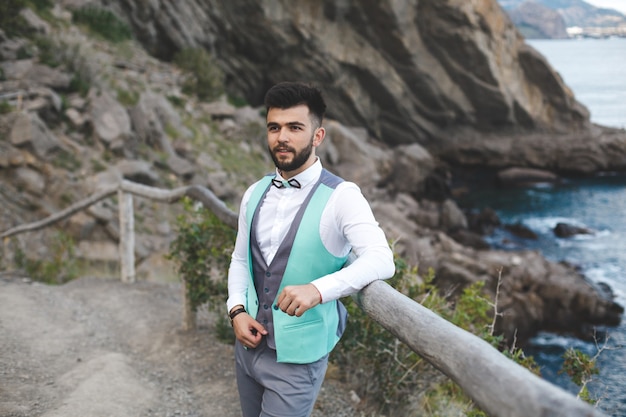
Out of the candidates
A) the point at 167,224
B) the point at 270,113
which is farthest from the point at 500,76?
the point at 270,113

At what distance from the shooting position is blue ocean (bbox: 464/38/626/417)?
460 inches

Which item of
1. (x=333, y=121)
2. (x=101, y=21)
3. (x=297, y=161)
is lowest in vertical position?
(x=333, y=121)

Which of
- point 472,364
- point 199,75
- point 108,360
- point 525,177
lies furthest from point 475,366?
point 525,177

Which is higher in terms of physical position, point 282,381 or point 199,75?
point 282,381

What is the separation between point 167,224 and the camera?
38.9ft

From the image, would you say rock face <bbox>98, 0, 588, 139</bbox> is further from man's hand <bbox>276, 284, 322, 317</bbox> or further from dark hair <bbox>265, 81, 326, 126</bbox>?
man's hand <bbox>276, 284, 322, 317</bbox>

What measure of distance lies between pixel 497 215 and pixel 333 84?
11.8 metres

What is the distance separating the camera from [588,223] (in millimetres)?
24203

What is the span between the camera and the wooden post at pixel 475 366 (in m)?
1.47

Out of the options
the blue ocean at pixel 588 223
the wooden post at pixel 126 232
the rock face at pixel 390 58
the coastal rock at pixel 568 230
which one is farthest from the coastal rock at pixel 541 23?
the wooden post at pixel 126 232

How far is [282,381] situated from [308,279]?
451 mm

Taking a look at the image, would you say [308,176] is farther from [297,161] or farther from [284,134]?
[284,134]

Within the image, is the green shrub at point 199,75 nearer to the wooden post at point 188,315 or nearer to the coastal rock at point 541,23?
the wooden post at point 188,315

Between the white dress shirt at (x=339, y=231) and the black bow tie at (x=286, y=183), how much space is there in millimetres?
19
